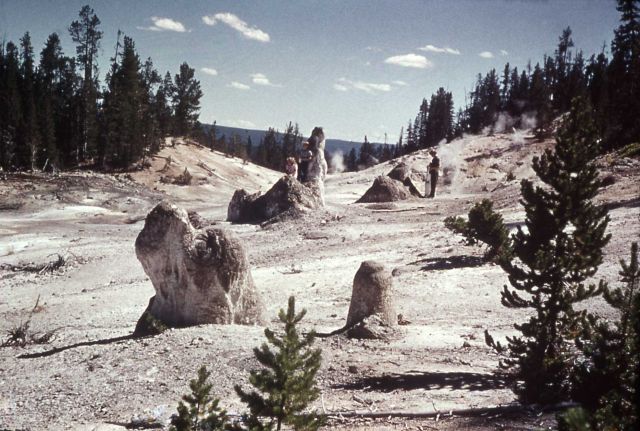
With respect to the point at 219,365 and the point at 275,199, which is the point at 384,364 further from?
the point at 275,199

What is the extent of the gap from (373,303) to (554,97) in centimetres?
7686

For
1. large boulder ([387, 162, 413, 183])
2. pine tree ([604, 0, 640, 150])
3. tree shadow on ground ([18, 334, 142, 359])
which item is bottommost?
tree shadow on ground ([18, 334, 142, 359])

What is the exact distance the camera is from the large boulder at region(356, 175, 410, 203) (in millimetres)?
30312

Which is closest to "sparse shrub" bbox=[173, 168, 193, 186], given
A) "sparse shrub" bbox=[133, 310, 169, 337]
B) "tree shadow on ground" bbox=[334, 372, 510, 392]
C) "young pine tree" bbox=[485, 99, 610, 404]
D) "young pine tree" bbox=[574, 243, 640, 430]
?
"sparse shrub" bbox=[133, 310, 169, 337]

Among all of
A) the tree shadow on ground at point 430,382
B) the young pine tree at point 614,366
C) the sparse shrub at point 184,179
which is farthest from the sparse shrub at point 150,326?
the sparse shrub at point 184,179

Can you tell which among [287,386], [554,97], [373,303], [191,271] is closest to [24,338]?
[191,271]

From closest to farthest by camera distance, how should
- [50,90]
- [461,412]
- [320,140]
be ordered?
[461,412]
[320,140]
[50,90]

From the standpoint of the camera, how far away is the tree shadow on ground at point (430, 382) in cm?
790

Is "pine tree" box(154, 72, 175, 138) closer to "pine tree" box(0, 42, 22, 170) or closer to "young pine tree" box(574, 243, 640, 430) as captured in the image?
"pine tree" box(0, 42, 22, 170)

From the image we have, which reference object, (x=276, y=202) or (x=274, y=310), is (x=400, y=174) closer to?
(x=276, y=202)

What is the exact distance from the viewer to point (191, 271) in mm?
10570

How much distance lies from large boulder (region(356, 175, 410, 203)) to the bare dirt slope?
1026 millimetres

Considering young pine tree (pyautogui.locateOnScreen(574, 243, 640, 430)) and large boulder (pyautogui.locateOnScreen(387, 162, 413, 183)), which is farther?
large boulder (pyautogui.locateOnScreen(387, 162, 413, 183))

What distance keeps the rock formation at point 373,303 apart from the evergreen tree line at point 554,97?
2818 centimetres
